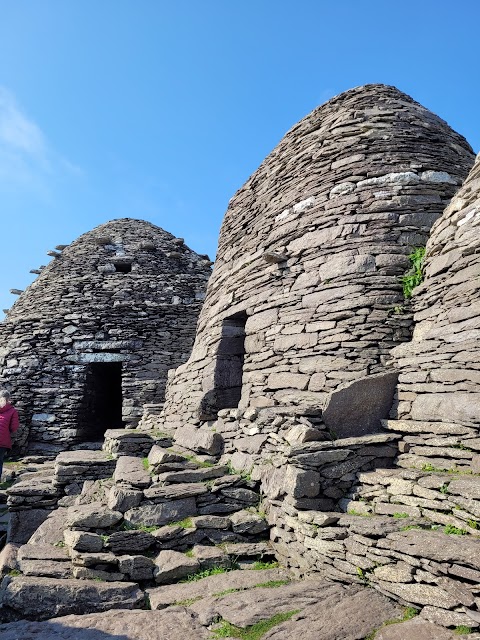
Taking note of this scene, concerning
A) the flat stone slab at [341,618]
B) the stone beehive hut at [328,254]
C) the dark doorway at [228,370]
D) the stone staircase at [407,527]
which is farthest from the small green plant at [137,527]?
the dark doorway at [228,370]

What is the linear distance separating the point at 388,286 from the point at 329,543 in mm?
3490

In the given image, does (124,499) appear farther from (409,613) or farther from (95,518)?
(409,613)

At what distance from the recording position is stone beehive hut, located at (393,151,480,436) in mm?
4871

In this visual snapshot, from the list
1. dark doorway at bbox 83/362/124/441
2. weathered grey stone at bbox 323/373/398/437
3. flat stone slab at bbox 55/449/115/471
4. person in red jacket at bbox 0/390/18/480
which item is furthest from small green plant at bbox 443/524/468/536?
dark doorway at bbox 83/362/124/441

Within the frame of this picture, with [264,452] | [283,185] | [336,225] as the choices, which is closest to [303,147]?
[283,185]

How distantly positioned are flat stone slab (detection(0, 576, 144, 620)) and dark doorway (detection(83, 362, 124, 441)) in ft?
33.6

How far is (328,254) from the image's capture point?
6.90 meters

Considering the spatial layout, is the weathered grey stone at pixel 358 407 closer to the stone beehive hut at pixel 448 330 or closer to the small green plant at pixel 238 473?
the stone beehive hut at pixel 448 330

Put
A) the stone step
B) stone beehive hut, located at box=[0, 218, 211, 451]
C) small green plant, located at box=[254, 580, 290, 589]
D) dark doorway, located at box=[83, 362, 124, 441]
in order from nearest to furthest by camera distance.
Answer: the stone step → small green plant, located at box=[254, 580, 290, 589] → stone beehive hut, located at box=[0, 218, 211, 451] → dark doorway, located at box=[83, 362, 124, 441]

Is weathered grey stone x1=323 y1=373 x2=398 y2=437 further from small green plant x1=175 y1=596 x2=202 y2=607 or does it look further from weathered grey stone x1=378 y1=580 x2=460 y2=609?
small green plant x1=175 y1=596 x2=202 y2=607

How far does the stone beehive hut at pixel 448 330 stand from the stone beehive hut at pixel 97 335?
370 inches

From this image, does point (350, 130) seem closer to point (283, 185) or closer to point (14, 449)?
point (283, 185)

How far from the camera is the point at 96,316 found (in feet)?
49.8

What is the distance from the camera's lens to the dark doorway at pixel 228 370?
7.85 metres
